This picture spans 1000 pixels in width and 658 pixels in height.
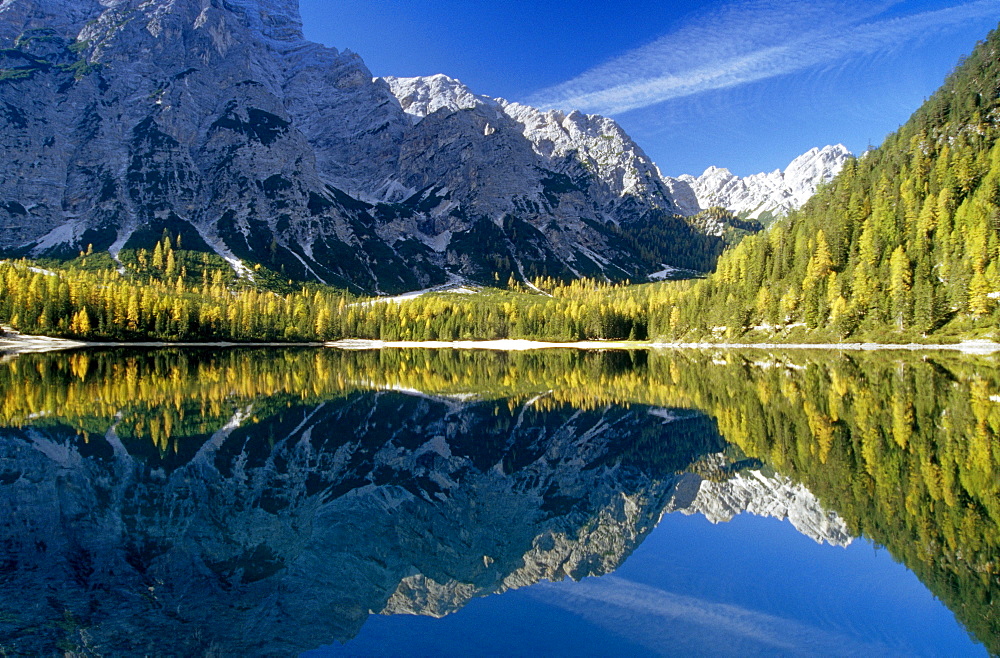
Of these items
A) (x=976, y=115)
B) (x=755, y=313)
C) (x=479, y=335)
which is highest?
(x=976, y=115)

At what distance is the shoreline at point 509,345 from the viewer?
81.3m

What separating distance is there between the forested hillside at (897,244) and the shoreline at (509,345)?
13.3 ft

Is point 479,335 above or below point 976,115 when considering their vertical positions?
below

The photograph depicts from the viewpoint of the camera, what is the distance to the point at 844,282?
10225cm

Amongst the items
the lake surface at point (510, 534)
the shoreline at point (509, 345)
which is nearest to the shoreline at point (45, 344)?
the shoreline at point (509, 345)

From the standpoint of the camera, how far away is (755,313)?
11656 centimetres

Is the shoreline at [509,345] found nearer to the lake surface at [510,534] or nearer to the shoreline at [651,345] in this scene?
the shoreline at [651,345]

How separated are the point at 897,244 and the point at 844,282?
10.6 m

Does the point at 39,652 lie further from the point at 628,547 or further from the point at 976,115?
the point at 976,115

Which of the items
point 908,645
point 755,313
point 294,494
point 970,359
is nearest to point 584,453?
point 294,494

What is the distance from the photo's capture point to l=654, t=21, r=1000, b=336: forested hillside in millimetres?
85688

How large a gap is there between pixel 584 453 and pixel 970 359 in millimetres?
62969

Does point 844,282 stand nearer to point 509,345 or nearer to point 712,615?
point 509,345

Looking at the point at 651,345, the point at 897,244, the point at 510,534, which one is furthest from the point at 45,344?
the point at 897,244
